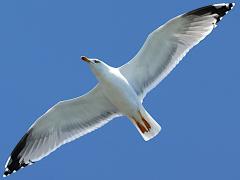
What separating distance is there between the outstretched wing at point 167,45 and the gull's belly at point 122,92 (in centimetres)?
32

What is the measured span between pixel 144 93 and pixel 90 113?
2.87ft

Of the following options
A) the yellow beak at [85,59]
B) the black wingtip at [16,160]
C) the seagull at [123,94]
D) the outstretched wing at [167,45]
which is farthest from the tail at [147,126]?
the black wingtip at [16,160]

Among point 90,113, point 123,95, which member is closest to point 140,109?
point 123,95

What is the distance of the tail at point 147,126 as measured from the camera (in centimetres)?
982

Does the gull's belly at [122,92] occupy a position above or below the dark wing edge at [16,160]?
above

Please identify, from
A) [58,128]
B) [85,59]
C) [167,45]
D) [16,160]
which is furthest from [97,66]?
[16,160]

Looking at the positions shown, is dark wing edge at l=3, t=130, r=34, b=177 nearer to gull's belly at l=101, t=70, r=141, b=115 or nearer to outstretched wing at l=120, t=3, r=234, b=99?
gull's belly at l=101, t=70, r=141, b=115

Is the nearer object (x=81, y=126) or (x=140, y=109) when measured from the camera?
(x=140, y=109)

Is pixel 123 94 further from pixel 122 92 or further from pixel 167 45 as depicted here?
pixel 167 45

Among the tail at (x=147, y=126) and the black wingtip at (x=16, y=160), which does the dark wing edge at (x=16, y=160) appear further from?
the tail at (x=147, y=126)

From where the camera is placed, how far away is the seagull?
9.85 m

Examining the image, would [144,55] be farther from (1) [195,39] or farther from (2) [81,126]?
(2) [81,126]

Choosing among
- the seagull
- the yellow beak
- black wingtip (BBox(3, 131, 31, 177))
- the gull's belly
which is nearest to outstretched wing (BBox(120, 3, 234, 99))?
the seagull

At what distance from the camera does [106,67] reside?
9875 mm
